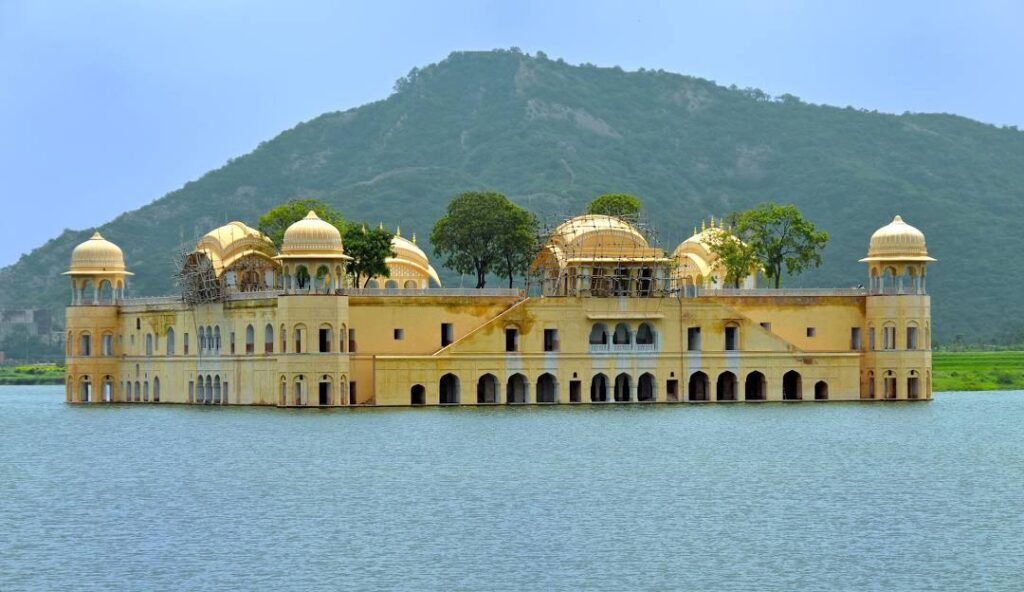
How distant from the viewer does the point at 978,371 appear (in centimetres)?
10538

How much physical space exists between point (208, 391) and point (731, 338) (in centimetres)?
2104

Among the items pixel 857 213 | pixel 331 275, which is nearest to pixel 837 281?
pixel 857 213

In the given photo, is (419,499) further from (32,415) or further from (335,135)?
(335,135)

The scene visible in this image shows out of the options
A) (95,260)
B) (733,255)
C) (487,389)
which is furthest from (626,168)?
(487,389)

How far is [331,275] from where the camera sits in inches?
3061

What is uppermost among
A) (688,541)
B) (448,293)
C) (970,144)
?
(970,144)

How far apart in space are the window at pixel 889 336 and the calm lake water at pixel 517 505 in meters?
13.4

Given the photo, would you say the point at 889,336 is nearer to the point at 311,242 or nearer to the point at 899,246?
the point at 899,246

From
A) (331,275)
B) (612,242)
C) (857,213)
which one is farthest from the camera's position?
(857,213)

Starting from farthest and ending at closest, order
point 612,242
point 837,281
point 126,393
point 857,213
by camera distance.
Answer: point 857,213, point 837,281, point 126,393, point 612,242

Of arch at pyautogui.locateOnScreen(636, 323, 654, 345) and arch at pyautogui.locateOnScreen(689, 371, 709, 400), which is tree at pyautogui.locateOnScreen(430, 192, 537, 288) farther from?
arch at pyautogui.locateOnScreen(689, 371, 709, 400)

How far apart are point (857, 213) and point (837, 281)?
12.4 m

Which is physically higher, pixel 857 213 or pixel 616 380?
pixel 857 213

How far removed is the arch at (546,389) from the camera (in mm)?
80312
